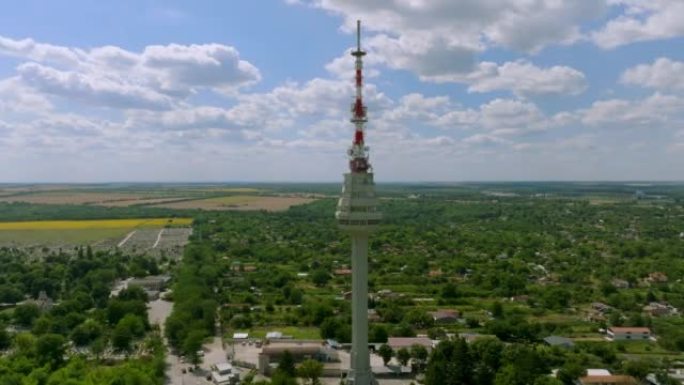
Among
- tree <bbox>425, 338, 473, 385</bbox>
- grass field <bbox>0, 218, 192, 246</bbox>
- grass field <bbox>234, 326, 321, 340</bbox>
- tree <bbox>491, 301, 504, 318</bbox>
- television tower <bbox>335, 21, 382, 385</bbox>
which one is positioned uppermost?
television tower <bbox>335, 21, 382, 385</bbox>

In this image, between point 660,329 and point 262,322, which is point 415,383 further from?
point 660,329

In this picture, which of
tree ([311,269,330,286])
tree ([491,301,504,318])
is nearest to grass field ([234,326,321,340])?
tree ([491,301,504,318])

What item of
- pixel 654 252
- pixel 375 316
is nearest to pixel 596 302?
pixel 375 316

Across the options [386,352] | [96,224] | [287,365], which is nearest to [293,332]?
[386,352]

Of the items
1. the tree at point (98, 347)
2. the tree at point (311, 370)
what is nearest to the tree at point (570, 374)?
the tree at point (311, 370)

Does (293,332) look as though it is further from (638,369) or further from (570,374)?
(638,369)

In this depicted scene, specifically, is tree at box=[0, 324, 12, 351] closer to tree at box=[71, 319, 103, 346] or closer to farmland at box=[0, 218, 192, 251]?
tree at box=[71, 319, 103, 346]
